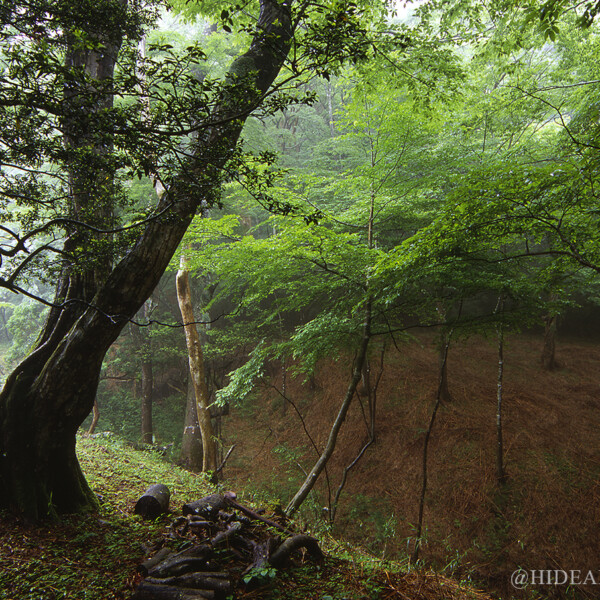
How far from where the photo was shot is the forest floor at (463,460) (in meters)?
6.26

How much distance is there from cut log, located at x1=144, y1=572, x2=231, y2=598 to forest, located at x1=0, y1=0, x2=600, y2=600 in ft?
4.47

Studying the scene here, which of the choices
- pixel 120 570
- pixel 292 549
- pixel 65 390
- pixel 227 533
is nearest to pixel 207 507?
pixel 227 533

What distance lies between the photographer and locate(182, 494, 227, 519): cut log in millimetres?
3719

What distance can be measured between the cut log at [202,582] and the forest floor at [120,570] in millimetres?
108

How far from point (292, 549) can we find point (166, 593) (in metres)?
1.12

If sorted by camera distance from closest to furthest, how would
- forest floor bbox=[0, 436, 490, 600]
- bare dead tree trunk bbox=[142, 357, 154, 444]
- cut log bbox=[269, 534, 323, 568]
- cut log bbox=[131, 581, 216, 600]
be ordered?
cut log bbox=[131, 581, 216, 600]
forest floor bbox=[0, 436, 490, 600]
cut log bbox=[269, 534, 323, 568]
bare dead tree trunk bbox=[142, 357, 154, 444]

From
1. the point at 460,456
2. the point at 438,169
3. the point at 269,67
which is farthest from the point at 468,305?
the point at 269,67

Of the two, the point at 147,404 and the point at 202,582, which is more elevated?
the point at 202,582

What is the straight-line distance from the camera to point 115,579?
2.81 m

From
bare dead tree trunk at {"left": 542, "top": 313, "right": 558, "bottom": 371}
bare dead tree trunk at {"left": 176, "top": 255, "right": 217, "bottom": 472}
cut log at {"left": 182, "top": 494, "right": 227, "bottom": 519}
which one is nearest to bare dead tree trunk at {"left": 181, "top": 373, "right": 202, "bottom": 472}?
bare dead tree trunk at {"left": 176, "top": 255, "right": 217, "bottom": 472}

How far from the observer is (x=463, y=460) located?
8320mm

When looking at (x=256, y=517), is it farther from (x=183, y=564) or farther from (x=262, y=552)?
(x=183, y=564)

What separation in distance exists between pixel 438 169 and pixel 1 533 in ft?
28.6

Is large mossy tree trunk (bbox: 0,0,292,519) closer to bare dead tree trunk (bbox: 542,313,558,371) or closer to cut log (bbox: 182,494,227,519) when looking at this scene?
cut log (bbox: 182,494,227,519)
